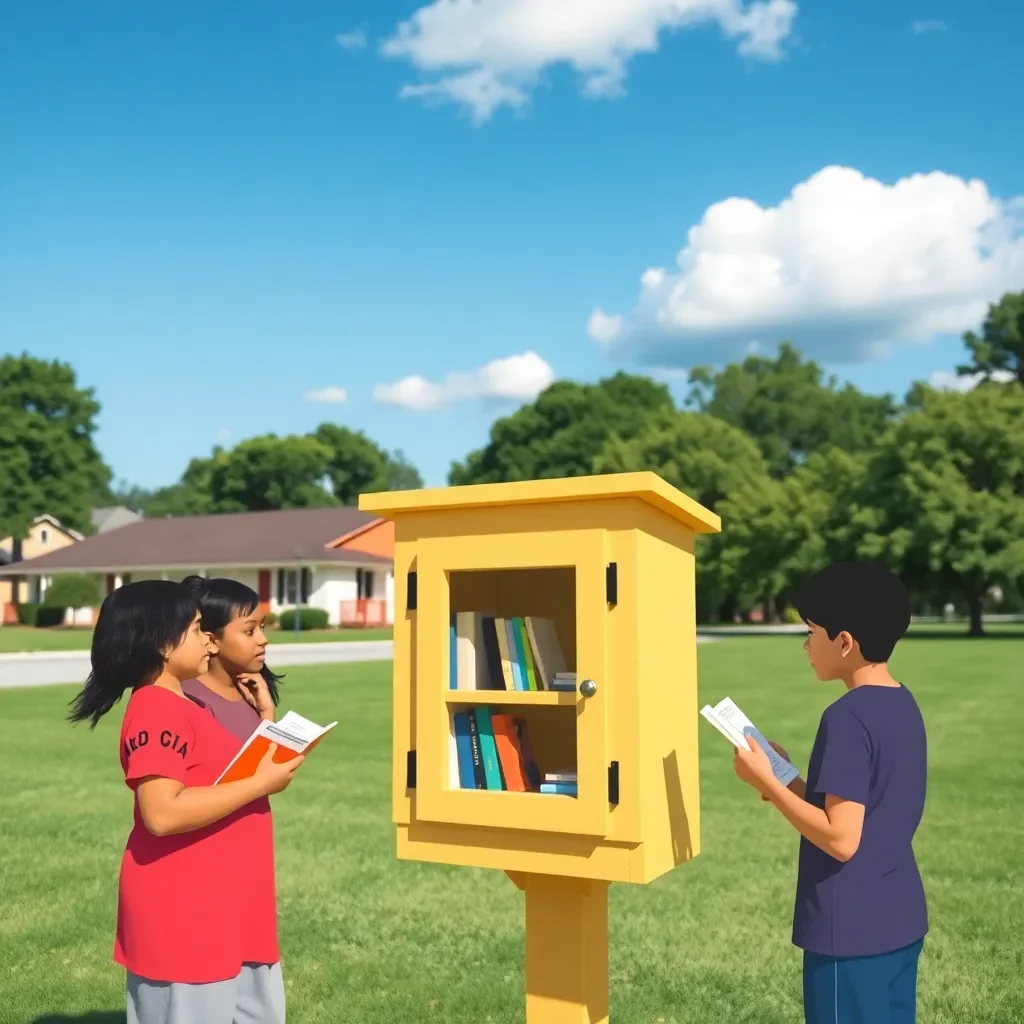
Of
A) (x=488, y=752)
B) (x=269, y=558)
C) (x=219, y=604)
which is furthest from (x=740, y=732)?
(x=269, y=558)

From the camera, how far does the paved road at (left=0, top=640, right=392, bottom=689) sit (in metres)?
19.8

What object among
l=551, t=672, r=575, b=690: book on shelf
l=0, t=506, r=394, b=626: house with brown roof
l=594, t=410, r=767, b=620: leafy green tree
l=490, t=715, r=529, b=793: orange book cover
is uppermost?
l=594, t=410, r=767, b=620: leafy green tree

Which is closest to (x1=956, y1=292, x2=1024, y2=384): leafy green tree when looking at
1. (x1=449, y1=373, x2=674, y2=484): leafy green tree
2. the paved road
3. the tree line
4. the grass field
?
the tree line

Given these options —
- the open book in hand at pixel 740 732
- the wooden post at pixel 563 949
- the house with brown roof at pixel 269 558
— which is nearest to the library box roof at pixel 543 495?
the open book in hand at pixel 740 732

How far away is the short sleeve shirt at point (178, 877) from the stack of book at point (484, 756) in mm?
625

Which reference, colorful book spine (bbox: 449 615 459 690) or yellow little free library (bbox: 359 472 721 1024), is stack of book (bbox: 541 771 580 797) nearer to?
yellow little free library (bbox: 359 472 721 1024)

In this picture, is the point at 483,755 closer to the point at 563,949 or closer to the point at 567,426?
the point at 563,949

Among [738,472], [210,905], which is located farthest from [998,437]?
[210,905]

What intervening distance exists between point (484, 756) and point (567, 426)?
6440cm

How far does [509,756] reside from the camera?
10.4 ft

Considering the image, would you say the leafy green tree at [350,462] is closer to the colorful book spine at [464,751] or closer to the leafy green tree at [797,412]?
the leafy green tree at [797,412]

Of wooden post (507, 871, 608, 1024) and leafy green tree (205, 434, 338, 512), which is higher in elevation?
leafy green tree (205, 434, 338, 512)

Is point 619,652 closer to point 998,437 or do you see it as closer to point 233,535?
point 998,437

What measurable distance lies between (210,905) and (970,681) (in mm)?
18987
